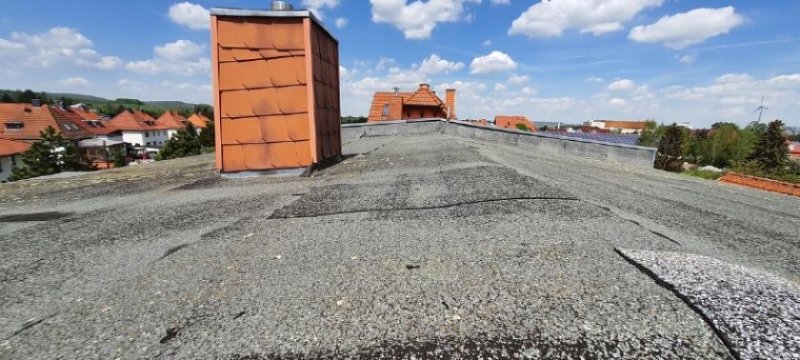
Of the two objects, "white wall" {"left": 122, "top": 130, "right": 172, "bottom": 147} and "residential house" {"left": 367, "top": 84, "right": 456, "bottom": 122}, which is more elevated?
"residential house" {"left": 367, "top": 84, "right": 456, "bottom": 122}

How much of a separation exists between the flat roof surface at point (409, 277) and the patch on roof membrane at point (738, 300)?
11mm

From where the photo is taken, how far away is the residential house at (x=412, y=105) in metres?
29.0

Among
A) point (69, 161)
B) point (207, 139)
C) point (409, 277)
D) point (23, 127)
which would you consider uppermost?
point (23, 127)

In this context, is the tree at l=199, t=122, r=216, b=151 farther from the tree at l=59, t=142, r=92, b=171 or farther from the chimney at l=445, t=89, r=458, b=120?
the chimney at l=445, t=89, r=458, b=120

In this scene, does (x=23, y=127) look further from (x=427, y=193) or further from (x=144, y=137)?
(x=427, y=193)

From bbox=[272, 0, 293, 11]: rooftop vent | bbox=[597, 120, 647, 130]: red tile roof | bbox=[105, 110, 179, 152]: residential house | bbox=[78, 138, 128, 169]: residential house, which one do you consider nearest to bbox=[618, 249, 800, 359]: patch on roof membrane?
bbox=[272, 0, 293, 11]: rooftop vent

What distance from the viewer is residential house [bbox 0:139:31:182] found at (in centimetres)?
2967

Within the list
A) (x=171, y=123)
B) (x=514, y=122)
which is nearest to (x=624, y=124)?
(x=514, y=122)

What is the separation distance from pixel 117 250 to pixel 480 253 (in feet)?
11.6

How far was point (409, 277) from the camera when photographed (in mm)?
2492

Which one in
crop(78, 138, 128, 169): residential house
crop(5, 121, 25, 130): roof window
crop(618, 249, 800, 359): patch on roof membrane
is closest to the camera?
crop(618, 249, 800, 359): patch on roof membrane

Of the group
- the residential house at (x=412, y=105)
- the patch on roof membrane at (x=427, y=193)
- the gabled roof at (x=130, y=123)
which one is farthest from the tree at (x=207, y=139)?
the patch on roof membrane at (x=427, y=193)

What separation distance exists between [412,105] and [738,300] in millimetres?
27990

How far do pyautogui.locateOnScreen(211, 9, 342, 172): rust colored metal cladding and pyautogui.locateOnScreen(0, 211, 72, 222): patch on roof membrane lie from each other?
9.66 ft
